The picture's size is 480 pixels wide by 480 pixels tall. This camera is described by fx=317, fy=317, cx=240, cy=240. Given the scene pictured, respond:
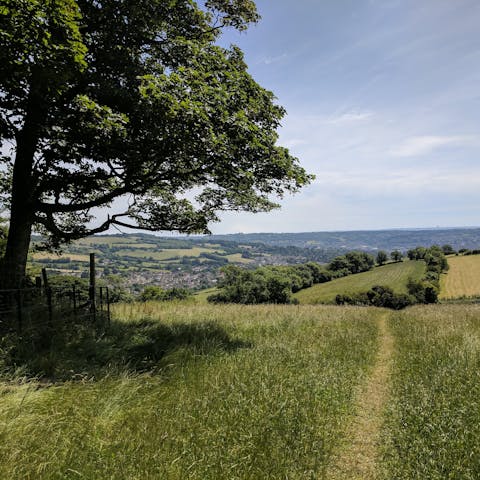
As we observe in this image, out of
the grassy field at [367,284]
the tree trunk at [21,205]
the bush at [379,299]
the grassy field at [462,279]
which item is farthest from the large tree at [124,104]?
the grassy field at [462,279]

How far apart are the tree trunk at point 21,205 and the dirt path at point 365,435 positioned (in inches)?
403

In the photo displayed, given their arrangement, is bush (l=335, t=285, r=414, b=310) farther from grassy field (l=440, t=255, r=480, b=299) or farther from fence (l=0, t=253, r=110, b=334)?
fence (l=0, t=253, r=110, b=334)

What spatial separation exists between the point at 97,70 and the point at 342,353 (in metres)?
12.2

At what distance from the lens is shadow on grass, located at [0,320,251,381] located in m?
6.77

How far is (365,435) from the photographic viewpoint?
5.46 meters

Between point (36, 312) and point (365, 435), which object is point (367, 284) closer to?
point (36, 312)

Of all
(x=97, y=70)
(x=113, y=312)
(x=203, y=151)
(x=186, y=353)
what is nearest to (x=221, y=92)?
(x=203, y=151)

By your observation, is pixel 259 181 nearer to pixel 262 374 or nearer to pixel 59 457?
pixel 262 374

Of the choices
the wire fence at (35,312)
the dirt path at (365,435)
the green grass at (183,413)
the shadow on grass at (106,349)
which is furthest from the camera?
the wire fence at (35,312)

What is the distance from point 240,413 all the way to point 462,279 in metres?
106

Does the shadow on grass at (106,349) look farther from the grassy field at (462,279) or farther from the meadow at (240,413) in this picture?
the grassy field at (462,279)

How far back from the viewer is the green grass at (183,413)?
396 centimetres

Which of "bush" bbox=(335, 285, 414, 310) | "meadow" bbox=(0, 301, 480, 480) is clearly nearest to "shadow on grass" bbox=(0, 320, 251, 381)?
"meadow" bbox=(0, 301, 480, 480)

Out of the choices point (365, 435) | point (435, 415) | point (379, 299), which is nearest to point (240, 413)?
point (365, 435)
